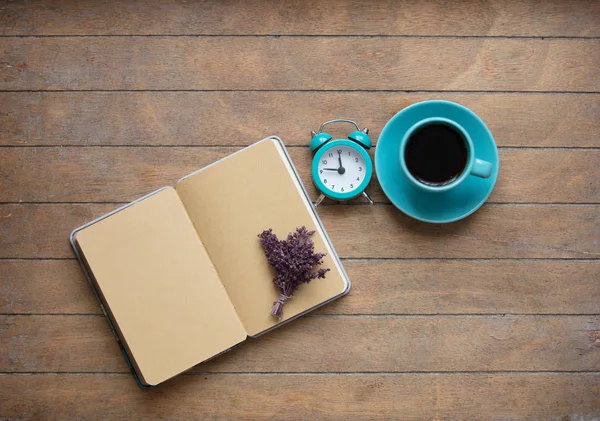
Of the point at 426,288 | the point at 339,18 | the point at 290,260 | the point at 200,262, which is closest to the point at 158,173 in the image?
the point at 200,262

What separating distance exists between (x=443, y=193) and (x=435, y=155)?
9 cm

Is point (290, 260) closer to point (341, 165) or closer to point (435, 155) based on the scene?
point (341, 165)

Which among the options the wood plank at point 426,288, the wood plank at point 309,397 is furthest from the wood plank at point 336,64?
the wood plank at point 309,397

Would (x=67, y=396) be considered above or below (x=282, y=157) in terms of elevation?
below

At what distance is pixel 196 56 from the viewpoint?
1.18m

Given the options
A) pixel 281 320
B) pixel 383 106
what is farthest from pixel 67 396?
pixel 383 106

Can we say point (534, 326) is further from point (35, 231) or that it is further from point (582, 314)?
point (35, 231)

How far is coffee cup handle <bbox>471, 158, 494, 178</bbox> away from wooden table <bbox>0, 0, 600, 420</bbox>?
153 mm

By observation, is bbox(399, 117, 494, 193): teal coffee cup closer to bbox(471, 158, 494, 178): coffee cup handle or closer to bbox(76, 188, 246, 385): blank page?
bbox(471, 158, 494, 178): coffee cup handle

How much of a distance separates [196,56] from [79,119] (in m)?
0.29

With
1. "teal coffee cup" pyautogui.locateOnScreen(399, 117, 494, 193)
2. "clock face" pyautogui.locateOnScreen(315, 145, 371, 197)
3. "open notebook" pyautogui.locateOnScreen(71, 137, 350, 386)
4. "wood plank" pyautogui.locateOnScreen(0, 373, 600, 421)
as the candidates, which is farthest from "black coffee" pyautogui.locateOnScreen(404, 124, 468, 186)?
"wood plank" pyautogui.locateOnScreen(0, 373, 600, 421)

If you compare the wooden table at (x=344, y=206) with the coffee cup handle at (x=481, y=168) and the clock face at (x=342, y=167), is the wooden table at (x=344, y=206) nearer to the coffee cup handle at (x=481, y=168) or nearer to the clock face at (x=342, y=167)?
the clock face at (x=342, y=167)

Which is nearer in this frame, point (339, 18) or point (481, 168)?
point (481, 168)

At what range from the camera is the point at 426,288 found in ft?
3.84
